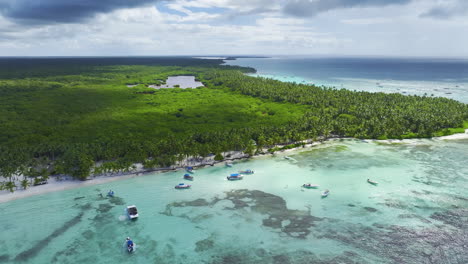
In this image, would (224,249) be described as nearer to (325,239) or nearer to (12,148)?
(325,239)

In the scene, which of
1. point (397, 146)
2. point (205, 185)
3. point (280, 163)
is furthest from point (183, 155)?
point (397, 146)

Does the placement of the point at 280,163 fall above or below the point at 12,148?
below

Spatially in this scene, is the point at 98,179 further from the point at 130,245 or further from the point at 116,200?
the point at 130,245

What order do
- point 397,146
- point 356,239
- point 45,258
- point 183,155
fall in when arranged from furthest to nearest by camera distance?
point 397,146
point 183,155
point 356,239
point 45,258

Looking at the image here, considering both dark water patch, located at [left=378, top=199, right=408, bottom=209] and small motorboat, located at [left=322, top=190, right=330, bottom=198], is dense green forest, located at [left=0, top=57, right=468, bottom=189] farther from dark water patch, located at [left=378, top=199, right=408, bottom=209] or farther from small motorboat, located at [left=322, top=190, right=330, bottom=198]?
dark water patch, located at [left=378, top=199, right=408, bottom=209]

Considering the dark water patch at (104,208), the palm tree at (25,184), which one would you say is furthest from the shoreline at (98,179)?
the dark water patch at (104,208)

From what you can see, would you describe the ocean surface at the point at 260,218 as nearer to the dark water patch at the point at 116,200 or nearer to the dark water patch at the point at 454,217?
the dark water patch at the point at 454,217

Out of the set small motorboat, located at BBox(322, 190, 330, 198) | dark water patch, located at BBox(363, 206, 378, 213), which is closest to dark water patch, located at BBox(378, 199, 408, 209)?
dark water patch, located at BBox(363, 206, 378, 213)
